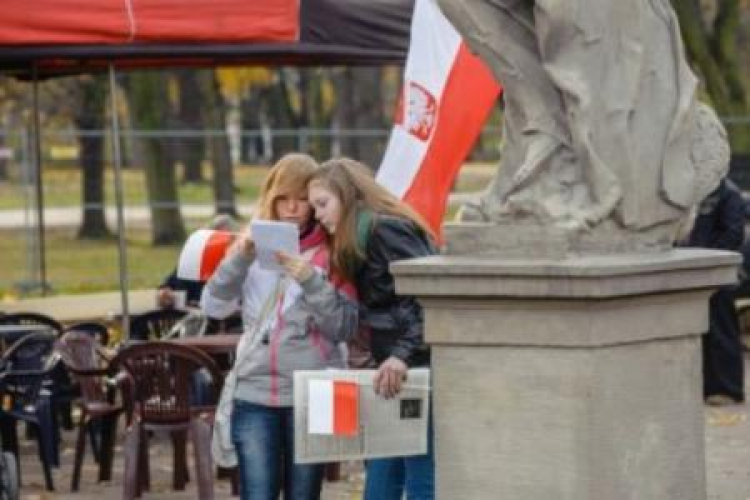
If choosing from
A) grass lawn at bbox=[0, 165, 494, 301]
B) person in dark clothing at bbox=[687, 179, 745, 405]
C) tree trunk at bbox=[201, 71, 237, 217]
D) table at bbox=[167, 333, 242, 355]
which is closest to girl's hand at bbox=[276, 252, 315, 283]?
table at bbox=[167, 333, 242, 355]

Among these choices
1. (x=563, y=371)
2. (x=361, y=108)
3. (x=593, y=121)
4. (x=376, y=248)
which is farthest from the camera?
(x=361, y=108)

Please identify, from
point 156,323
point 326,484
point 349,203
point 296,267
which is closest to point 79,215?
point 156,323

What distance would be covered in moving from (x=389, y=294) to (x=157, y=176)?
2794 cm

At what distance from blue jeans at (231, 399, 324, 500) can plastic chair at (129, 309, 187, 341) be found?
6377 mm

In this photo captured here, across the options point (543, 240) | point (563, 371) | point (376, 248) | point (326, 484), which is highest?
point (543, 240)

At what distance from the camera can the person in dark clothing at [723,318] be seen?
55.8ft

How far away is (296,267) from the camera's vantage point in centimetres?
902

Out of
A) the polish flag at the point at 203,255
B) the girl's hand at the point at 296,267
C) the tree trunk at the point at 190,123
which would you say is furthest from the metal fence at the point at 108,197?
the girl's hand at the point at 296,267

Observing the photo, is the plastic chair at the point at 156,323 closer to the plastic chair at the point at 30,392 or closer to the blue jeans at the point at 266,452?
the plastic chair at the point at 30,392

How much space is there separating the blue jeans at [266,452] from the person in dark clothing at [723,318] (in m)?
7.87

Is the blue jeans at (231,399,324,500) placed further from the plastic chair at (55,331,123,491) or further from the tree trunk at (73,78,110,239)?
the tree trunk at (73,78,110,239)

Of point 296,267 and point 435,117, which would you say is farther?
point 435,117

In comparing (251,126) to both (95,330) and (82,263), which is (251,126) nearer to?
(82,263)

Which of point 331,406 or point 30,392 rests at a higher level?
point 331,406
